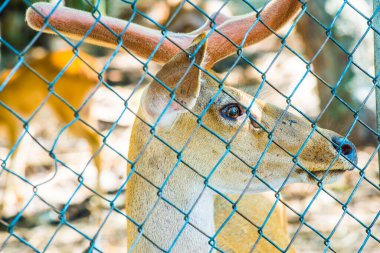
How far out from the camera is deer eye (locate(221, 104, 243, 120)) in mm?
2770

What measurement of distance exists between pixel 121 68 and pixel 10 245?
3.49m

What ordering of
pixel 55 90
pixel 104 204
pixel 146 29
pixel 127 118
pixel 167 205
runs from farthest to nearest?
pixel 55 90, pixel 127 118, pixel 104 204, pixel 146 29, pixel 167 205

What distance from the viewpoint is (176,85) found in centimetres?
216

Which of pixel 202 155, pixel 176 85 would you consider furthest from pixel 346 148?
pixel 176 85

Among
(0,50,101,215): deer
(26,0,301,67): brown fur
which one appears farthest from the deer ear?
(0,50,101,215): deer

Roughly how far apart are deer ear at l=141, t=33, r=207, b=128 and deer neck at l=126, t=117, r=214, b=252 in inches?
7.0

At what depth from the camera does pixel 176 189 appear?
8.93ft

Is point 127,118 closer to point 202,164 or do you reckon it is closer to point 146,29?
point 146,29

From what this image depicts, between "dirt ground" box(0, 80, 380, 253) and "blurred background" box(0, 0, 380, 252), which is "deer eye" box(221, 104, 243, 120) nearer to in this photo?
"dirt ground" box(0, 80, 380, 253)

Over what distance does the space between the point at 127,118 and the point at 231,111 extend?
16.5ft

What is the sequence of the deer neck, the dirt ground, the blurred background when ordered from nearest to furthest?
the deer neck
the dirt ground
the blurred background

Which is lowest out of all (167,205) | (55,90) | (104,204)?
(104,204)

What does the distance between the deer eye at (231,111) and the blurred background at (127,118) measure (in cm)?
271

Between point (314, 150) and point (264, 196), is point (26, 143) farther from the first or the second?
point (314, 150)
